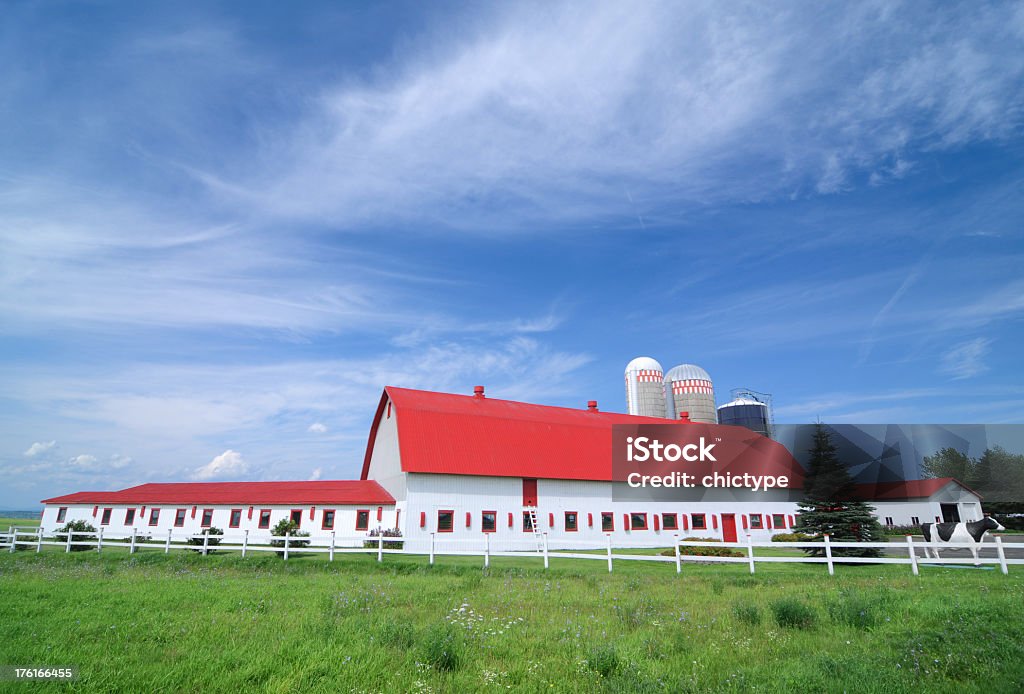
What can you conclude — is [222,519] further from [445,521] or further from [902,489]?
[902,489]

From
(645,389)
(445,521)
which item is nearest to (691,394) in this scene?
(645,389)

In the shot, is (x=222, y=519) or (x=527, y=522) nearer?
(x=527, y=522)

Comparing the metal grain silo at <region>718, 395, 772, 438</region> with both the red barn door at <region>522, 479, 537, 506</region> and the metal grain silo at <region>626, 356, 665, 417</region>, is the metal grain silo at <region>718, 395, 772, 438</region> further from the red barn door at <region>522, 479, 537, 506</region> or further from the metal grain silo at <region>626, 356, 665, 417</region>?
the red barn door at <region>522, 479, 537, 506</region>

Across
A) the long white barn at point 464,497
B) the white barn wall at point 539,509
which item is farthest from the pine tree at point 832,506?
the long white barn at point 464,497

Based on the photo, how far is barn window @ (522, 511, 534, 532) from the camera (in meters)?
32.6

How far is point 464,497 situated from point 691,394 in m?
26.1

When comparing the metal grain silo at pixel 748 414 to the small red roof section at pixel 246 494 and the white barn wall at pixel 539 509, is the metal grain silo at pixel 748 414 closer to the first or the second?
the white barn wall at pixel 539 509

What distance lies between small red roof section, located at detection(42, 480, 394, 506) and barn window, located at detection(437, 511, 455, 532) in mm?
2767

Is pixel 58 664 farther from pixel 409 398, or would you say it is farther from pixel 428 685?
pixel 409 398

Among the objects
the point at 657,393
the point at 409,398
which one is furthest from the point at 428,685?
the point at 657,393

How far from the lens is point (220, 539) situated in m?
27.0

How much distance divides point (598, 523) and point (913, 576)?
18.9m

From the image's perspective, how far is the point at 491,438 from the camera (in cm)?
3397

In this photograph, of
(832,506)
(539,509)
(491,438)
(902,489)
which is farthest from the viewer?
(902,489)
